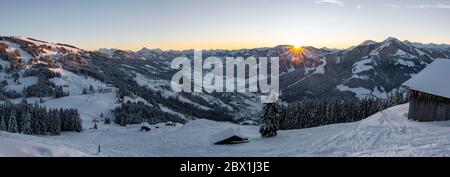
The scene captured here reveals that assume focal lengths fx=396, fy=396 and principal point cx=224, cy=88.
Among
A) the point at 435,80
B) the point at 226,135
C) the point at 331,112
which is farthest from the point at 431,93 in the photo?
the point at 331,112

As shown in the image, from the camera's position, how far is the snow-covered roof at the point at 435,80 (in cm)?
4231

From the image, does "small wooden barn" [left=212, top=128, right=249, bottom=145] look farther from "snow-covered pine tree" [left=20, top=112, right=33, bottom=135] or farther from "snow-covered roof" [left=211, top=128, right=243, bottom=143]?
"snow-covered pine tree" [left=20, top=112, right=33, bottom=135]

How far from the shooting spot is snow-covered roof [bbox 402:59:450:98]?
42312 millimetres

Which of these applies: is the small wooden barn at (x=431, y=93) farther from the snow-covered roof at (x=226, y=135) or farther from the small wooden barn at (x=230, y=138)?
the snow-covered roof at (x=226, y=135)

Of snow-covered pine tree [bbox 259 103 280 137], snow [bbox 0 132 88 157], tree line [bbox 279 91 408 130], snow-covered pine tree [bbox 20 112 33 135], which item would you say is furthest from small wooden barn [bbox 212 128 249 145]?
snow-covered pine tree [bbox 20 112 33 135]

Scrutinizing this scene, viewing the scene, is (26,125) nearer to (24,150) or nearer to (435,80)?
(24,150)

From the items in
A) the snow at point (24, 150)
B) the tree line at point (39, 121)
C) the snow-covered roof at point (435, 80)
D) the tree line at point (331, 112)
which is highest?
the snow-covered roof at point (435, 80)

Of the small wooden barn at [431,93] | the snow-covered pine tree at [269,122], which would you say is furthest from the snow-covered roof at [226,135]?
the small wooden barn at [431,93]

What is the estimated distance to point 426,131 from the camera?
35469 millimetres
